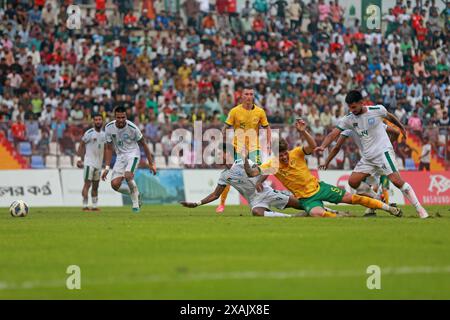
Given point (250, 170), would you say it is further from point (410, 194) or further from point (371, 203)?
point (410, 194)

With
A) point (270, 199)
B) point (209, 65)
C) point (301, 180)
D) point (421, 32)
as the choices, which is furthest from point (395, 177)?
point (421, 32)

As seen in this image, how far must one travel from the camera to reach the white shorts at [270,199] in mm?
20328

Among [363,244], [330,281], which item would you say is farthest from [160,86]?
[330,281]

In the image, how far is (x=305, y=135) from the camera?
62.2 ft

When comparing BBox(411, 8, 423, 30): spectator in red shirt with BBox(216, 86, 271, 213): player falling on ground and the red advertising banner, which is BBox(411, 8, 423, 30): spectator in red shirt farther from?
BBox(216, 86, 271, 213): player falling on ground

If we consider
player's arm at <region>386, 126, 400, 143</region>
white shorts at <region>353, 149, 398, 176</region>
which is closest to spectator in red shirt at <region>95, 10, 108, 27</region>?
player's arm at <region>386, 126, 400, 143</region>

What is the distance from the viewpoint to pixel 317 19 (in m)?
45.3

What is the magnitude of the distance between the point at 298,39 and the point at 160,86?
894cm

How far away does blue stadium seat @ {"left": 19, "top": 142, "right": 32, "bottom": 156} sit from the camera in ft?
101

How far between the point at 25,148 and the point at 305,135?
14.0 m

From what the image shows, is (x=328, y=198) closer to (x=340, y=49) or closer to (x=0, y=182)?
(x=0, y=182)

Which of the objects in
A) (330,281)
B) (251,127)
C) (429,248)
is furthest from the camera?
(251,127)

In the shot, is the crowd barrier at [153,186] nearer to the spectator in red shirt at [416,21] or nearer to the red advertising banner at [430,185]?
the red advertising banner at [430,185]

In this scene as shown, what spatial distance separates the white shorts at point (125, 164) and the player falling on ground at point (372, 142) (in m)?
5.94
